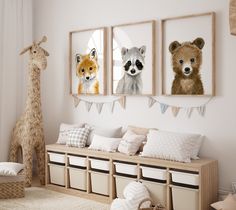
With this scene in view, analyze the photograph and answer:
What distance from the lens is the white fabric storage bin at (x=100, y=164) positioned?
13.0ft

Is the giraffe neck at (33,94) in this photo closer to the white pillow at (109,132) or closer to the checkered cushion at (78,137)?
the checkered cushion at (78,137)

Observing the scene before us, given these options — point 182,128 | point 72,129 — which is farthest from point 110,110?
point 182,128

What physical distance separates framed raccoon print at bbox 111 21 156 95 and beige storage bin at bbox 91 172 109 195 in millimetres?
917

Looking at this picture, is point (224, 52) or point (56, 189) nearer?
point (224, 52)

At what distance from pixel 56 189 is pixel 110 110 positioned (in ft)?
3.48

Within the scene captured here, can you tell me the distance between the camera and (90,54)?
4590 mm

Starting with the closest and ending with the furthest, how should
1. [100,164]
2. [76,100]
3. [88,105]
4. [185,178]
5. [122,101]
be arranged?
[185,178]
[100,164]
[122,101]
[88,105]
[76,100]

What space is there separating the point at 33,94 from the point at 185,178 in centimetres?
209

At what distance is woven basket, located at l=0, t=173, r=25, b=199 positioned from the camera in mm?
3990

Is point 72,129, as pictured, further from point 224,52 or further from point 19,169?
point 224,52

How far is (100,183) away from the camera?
4.05 metres

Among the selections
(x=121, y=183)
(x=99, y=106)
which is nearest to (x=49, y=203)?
(x=121, y=183)

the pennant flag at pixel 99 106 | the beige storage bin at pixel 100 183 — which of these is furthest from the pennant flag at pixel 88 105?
the beige storage bin at pixel 100 183

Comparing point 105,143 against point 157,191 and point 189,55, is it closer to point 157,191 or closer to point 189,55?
point 157,191
